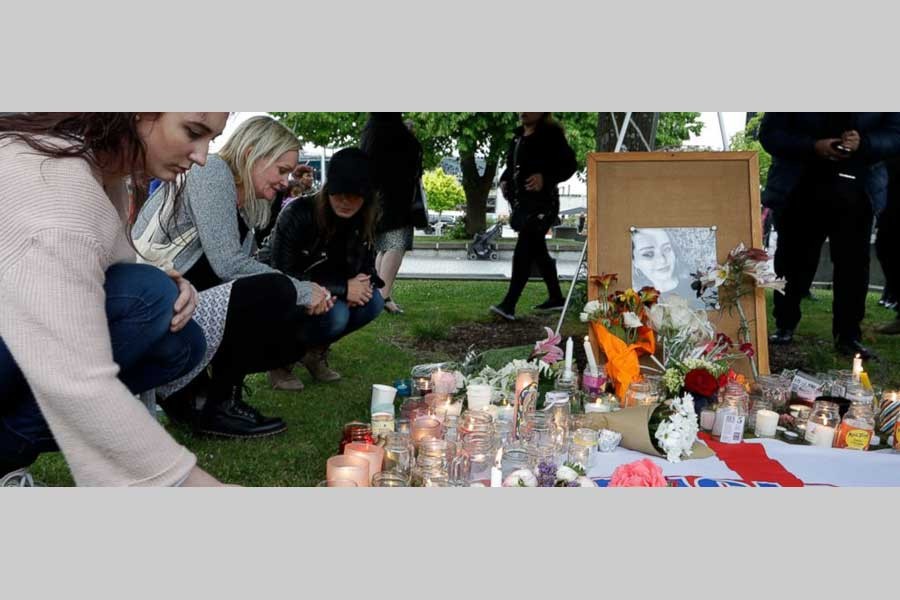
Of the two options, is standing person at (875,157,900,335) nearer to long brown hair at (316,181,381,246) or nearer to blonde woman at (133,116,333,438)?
long brown hair at (316,181,381,246)

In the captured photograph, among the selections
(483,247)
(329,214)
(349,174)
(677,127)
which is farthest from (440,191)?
(349,174)

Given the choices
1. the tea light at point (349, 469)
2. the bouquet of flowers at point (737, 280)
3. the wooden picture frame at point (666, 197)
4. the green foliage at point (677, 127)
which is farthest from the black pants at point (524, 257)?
the green foliage at point (677, 127)

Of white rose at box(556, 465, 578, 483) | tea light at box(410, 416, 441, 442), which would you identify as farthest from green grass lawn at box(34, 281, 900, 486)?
white rose at box(556, 465, 578, 483)

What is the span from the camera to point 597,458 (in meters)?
2.87

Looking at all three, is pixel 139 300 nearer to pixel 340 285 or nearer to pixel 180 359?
pixel 180 359

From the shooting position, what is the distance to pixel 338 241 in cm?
379

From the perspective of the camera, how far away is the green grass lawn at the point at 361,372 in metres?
2.78

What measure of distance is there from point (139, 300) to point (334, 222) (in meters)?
1.82

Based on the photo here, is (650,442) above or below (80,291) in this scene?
below

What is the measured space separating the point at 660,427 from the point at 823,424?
749 millimetres

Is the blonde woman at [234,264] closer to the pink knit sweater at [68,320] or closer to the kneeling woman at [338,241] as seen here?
the kneeling woman at [338,241]

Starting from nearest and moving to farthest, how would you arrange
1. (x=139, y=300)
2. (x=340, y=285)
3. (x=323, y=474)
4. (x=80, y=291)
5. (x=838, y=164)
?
1. (x=80, y=291)
2. (x=139, y=300)
3. (x=323, y=474)
4. (x=340, y=285)
5. (x=838, y=164)

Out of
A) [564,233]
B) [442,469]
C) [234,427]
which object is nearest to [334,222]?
[234,427]

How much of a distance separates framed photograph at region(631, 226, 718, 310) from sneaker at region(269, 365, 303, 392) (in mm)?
1852
